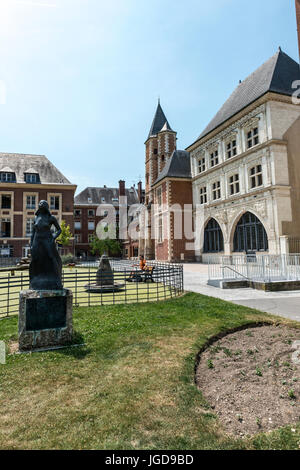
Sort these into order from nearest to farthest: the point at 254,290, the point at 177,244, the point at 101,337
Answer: the point at 101,337 → the point at 254,290 → the point at 177,244

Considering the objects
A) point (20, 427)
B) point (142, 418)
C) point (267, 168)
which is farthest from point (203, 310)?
point (267, 168)

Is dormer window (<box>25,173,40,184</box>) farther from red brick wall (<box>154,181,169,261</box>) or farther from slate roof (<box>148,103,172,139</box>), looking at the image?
red brick wall (<box>154,181,169,261</box>)

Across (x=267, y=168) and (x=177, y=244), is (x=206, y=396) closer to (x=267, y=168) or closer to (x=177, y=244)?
(x=267, y=168)

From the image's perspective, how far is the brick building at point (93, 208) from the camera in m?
59.9

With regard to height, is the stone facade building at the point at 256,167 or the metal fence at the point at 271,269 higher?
the stone facade building at the point at 256,167

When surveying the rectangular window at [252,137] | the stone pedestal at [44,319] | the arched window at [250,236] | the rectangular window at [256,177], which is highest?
the rectangular window at [252,137]

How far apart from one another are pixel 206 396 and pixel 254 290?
9.70 metres

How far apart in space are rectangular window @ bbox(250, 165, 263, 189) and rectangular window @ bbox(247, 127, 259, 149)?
2183 millimetres

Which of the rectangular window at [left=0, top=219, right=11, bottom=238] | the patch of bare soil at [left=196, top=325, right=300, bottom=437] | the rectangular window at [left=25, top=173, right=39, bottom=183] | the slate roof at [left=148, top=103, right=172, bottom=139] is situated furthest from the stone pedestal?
the slate roof at [left=148, top=103, right=172, bottom=139]

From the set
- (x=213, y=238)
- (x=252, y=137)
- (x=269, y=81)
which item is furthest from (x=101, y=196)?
(x=269, y=81)

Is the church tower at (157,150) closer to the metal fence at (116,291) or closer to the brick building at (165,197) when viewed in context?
the brick building at (165,197)

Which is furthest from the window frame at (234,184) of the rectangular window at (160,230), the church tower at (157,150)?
the church tower at (157,150)

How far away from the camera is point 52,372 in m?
3.89

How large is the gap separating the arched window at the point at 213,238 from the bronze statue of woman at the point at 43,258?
24.5m
